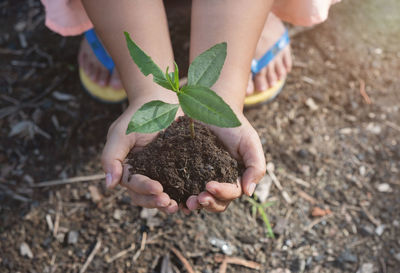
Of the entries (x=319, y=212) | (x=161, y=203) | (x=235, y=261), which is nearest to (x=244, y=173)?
(x=161, y=203)

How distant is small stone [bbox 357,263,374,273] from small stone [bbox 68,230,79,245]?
1099 mm

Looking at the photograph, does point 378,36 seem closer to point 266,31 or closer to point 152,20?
point 266,31

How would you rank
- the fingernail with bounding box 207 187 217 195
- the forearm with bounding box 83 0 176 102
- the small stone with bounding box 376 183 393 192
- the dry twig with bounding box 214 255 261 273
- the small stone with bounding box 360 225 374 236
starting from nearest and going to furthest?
the fingernail with bounding box 207 187 217 195, the forearm with bounding box 83 0 176 102, the dry twig with bounding box 214 255 261 273, the small stone with bounding box 360 225 374 236, the small stone with bounding box 376 183 393 192

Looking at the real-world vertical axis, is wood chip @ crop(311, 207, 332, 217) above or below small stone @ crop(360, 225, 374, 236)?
above

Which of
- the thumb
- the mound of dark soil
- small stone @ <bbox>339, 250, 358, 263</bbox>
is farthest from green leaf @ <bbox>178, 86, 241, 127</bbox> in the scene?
small stone @ <bbox>339, 250, 358, 263</bbox>

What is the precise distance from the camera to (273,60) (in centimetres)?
207

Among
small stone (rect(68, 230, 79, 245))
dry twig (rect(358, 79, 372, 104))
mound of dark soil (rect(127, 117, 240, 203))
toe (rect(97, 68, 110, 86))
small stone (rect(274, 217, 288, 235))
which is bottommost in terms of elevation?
small stone (rect(274, 217, 288, 235))

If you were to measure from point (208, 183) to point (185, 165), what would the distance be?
0.09 metres

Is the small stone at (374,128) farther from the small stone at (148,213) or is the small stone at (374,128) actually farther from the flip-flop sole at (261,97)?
the small stone at (148,213)

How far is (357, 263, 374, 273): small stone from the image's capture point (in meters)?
1.62

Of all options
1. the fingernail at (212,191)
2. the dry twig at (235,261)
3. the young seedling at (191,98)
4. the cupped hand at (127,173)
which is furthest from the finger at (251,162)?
the dry twig at (235,261)

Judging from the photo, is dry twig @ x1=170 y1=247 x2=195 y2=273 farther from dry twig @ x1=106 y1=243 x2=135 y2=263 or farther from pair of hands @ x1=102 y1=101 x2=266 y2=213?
pair of hands @ x1=102 y1=101 x2=266 y2=213

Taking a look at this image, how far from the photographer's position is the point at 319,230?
170cm

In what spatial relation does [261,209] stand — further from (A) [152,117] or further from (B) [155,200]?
(A) [152,117]
